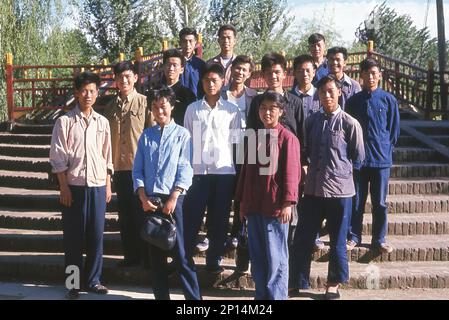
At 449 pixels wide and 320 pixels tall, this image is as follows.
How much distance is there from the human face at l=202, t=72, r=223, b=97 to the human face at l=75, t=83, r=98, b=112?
92 centimetres

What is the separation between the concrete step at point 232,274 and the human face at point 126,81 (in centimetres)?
156

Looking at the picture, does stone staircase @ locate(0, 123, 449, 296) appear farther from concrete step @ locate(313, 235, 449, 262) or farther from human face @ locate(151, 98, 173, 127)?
human face @ locate(151, 98, 173, 127)

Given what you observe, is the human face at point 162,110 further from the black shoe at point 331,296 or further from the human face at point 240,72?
the black shoe at point 331,296

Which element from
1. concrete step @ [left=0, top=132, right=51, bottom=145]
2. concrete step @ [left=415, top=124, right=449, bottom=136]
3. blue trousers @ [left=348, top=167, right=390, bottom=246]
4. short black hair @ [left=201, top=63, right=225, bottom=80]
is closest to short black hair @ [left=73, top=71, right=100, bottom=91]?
short black hair @ [left=201, top=63, right=225, bottom=80]

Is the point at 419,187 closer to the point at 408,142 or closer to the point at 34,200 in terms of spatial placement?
the point at 408,142

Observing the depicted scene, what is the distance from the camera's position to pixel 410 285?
4805mm

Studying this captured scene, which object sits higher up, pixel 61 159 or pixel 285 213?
pixel 61 159

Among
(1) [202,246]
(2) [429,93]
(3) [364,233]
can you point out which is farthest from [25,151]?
(2) [429,93]

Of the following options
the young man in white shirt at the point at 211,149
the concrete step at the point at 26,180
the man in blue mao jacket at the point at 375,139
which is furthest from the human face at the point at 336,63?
the concrete step at the point at 26,180

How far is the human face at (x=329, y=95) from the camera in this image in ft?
14.3

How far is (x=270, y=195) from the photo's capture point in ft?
12.9

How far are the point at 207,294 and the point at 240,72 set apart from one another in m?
1.87

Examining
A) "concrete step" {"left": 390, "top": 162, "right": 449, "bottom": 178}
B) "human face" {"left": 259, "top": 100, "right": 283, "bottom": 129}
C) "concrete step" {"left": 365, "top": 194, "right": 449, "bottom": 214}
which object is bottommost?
"concrete step" {"left": 365, "top": 194, "right": 449, "bottom": 214}

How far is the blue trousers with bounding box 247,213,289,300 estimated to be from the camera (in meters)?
3.96
